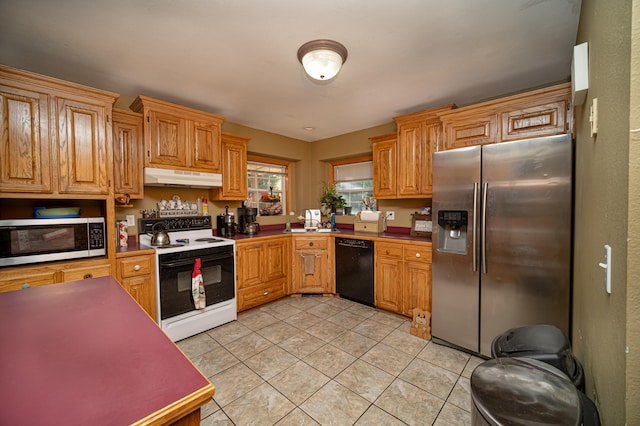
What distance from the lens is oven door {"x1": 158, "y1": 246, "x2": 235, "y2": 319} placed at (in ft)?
8.50

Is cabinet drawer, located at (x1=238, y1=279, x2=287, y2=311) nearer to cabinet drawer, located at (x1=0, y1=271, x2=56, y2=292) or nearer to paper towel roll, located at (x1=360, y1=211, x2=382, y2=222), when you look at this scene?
paper towel roll, located at (x1=360, y1=211, x2=382, y2=222)

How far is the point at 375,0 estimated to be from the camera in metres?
1.55

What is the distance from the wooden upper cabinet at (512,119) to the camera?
2.24 metres

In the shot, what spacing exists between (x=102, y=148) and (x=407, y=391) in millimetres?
3194

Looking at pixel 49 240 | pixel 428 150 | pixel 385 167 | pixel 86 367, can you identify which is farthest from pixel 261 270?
pixel 86 367

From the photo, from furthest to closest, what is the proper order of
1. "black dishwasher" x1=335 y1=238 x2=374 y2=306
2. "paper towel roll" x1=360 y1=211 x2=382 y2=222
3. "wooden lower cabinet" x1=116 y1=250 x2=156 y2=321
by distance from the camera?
"paper towel roll" x1=360 y1=211 x2=382 y2=222, "black dishwasher" x1=335 y1=238 x2=374 y2=306, "wooden lower cabinet" x1=116 y1=250 x2=156 y2=321

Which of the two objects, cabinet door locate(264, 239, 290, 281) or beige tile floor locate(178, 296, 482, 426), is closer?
beige tile floor locate(178, 296, 482, 426)

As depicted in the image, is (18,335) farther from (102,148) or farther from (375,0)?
(375,0)

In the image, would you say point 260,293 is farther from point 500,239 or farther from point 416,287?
point 500,239

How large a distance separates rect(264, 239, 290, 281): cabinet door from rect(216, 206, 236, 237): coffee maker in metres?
0.53

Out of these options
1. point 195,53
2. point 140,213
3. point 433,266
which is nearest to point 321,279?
point 433,266

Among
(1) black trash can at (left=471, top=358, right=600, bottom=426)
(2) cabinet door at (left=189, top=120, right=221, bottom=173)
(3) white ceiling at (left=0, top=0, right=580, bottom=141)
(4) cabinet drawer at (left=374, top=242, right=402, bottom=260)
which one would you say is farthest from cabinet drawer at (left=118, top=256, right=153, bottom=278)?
(1) black trash can at (left=471, top=358, right=600, bottom=426)

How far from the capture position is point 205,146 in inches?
125

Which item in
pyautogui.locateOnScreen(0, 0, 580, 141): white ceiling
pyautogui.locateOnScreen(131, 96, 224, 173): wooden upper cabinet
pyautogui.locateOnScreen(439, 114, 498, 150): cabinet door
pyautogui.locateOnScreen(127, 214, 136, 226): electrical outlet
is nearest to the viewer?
pyautogui.locateOnScreen(0, 0, 580, 141): white ceiling
